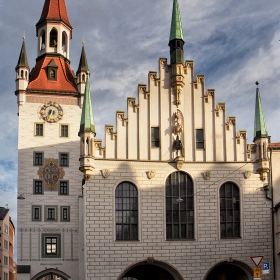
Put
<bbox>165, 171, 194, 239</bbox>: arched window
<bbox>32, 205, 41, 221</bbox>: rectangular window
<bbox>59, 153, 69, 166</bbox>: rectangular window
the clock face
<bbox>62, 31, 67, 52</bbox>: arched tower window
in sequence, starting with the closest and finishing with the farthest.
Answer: <bbox>165, 171, 194, 239</bbox>: arched window → <bbox>32, 205, 41, 221</bbox>: rectangular window → <bbox>59, 153, 69, 166</bbox>: rectangular window → the clock face → <bbox>62, 31, 67, 52</bbox>: arched tower window

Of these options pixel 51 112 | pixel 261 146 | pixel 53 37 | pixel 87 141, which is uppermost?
pixel 53 37

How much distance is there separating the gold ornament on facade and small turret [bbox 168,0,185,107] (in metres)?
18.9

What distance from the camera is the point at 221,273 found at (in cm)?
3947

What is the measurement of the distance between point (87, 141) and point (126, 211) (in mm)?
4887

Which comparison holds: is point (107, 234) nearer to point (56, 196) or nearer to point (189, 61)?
point (189, 61)

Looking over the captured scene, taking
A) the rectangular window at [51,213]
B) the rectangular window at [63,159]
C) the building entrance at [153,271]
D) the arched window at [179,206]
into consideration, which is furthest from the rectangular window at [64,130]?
the arched window at [179,206]

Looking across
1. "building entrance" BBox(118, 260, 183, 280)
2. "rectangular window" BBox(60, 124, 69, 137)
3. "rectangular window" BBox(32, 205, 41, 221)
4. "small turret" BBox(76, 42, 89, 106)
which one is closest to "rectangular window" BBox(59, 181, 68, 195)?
"rectangular window" BBox(32, 205, 41, 221)

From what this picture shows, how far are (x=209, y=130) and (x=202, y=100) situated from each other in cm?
205

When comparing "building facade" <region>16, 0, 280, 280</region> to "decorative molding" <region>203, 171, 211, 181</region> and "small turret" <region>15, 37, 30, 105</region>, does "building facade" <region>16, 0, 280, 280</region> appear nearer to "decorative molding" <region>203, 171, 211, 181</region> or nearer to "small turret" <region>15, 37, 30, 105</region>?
"decorative molding" <region>203, 171, 211, 181</region>

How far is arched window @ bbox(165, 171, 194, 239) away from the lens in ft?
122

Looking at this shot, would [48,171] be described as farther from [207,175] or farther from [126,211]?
[207,175]

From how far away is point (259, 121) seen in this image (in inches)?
1513

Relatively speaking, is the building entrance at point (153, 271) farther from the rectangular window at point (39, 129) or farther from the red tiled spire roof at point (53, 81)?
the red tiled spire roof at point (53, 81)

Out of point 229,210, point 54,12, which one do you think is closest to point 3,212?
point 54,12
